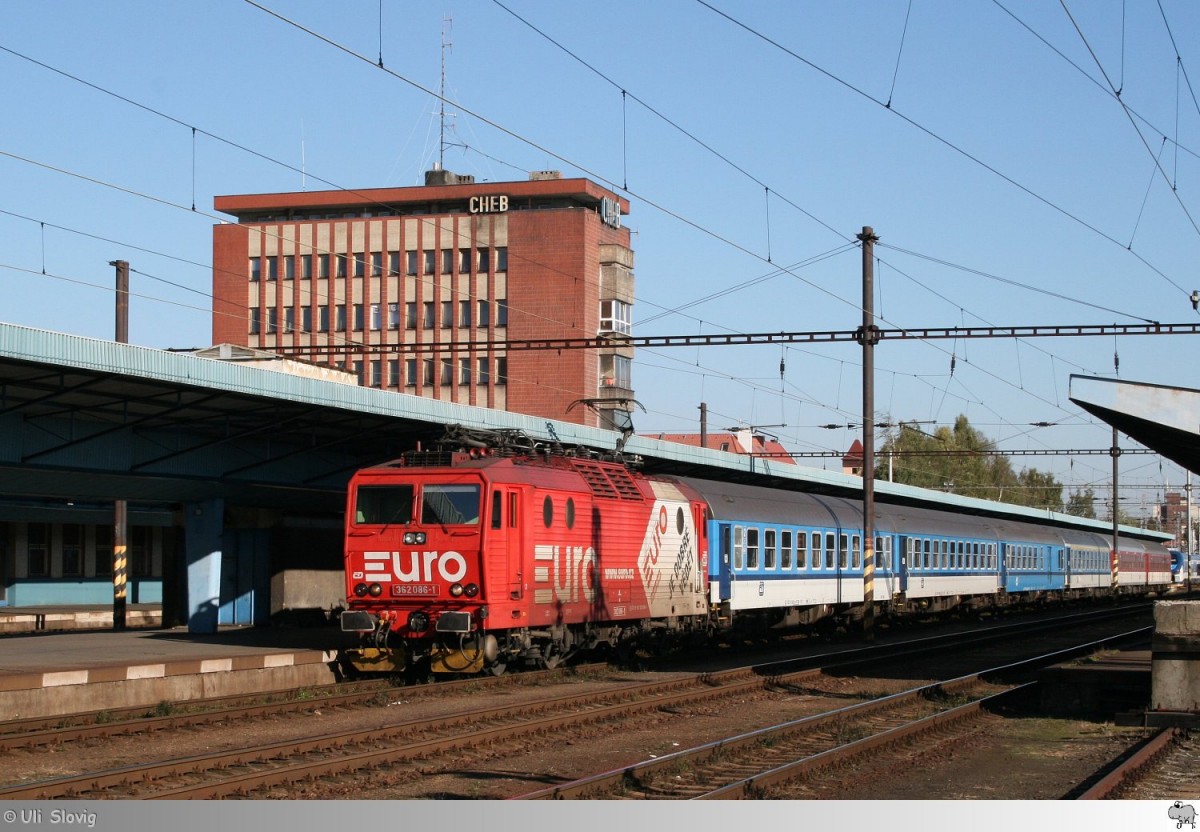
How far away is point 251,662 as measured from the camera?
68.0 ft

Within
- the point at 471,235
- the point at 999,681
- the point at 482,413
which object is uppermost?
the point at 471,235

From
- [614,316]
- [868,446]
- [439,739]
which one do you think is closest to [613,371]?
[614,316]

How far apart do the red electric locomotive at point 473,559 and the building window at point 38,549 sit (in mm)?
26240

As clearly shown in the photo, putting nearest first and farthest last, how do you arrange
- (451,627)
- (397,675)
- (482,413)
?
1. (451,627)
2. (397,675)
3. (482,413)

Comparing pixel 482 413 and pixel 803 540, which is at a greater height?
pixel 482 413

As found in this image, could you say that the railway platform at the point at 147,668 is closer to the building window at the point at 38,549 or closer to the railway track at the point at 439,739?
the railway track at the point at 439,739

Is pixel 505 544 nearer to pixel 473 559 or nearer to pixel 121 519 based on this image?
pixel 473 559

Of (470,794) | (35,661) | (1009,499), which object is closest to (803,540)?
(35,661)

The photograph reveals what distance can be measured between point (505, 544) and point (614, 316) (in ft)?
195

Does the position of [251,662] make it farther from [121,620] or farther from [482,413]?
[121,620]

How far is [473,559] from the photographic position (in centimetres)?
1989

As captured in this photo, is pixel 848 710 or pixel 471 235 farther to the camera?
pixel 471 235

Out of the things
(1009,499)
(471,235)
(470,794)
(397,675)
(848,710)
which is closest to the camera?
(470,794)

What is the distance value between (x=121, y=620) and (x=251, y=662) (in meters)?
12.7
